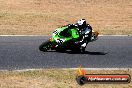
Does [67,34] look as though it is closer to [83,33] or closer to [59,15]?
[83,33]

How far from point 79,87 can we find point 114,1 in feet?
69.9

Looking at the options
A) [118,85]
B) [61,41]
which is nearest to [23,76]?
[118,85]

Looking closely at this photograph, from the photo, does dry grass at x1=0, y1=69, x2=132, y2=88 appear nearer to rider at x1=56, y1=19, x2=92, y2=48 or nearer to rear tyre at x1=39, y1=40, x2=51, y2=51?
rider at x1=56, y1=19, x2=92, y2=48

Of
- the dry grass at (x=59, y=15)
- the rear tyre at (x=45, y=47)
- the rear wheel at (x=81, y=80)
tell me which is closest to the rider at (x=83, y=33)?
the rear tyre at (x=45, y=47)

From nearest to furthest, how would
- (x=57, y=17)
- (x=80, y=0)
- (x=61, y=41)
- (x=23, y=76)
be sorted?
1. (x=23, y=76)
2. (x=61, y=41)
3. (x=57, y=17)
4. (x=80, y=0)

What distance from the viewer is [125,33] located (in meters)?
22.7

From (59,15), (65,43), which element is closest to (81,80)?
(65,43)

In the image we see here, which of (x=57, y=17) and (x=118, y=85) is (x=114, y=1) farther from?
(x=118, y=85)

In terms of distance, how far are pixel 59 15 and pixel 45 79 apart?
15319mm

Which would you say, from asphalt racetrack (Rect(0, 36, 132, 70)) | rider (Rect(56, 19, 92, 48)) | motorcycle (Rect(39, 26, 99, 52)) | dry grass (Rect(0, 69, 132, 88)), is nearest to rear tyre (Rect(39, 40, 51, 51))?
motorcycle (Rect(39, 26, 99, 52))

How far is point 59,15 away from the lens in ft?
94.2

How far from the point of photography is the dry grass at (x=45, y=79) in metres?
13.0

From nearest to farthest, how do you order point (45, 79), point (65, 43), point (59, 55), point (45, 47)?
point (45, 79) < point (59, 55) < point (65, 43) < point (45, 47)

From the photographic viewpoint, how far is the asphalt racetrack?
1590 centimetres
